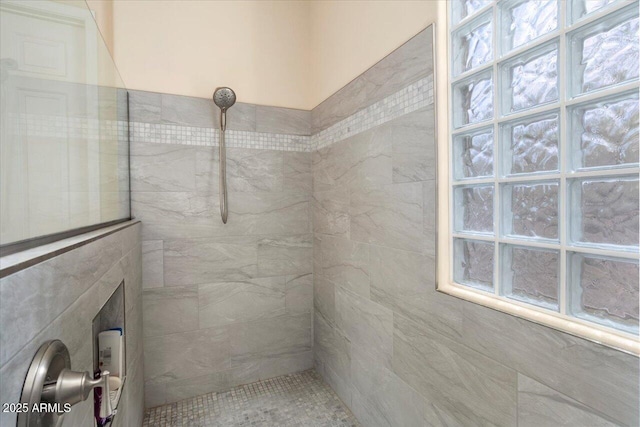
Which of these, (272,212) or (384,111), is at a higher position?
(384,111)

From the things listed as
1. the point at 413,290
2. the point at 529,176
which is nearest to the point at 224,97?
the point at 413,290

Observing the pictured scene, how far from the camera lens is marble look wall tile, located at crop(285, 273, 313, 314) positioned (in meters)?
2.04

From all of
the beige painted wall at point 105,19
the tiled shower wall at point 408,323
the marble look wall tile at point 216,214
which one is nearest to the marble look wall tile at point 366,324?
the tiled shower wall at point 408,323

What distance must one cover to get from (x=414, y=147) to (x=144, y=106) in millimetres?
1452

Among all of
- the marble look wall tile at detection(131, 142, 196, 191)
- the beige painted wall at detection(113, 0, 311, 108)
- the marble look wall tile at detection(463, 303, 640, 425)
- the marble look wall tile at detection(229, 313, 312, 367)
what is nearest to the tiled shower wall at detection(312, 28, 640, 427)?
the marble look wall tile at detection(463, 303, 640, 425)

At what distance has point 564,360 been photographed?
75 centimetres

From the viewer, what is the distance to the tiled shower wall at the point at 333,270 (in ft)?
3.15

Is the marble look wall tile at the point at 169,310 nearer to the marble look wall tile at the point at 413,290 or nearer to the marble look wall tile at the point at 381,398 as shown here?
the marble look wall tile at the point at 381,398

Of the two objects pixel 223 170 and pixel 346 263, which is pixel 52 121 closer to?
pixel 223 170

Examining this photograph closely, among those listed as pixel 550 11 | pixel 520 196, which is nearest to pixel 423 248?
pixel 520 196

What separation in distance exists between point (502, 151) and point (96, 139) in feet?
4.44

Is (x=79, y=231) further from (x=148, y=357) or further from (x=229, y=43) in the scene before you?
(x=229, y=43)

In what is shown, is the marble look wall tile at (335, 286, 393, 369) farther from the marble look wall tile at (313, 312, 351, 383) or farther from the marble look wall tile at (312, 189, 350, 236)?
the marble look wall tile at (312, 189, 350, 236)

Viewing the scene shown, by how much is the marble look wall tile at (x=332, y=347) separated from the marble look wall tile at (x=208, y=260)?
1.78ft
